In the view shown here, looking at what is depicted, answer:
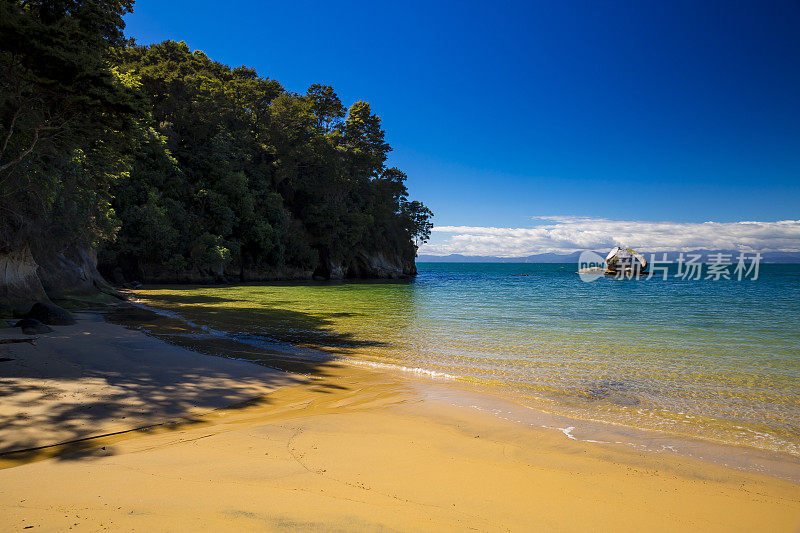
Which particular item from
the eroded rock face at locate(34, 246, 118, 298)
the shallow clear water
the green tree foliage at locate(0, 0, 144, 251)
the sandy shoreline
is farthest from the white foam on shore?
the eroded rock face at locate(34, 246, 118, 298)

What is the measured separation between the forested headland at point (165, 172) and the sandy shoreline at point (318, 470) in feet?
22.2

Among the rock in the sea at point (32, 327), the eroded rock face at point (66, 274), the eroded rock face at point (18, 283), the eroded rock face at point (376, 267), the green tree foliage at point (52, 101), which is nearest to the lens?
the green tree foliage at point (52, 101)

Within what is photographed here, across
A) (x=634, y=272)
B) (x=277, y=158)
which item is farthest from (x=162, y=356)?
(x=634, y=272)

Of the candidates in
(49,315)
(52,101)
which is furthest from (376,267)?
(52,101)

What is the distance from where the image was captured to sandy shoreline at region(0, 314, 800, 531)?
274cm

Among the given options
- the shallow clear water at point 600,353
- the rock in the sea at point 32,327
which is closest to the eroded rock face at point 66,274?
the shallow clear water at point 600,353

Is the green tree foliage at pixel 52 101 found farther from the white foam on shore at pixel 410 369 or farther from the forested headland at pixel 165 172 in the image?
the white foam on shore at pixel 410 369

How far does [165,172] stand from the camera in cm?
3475

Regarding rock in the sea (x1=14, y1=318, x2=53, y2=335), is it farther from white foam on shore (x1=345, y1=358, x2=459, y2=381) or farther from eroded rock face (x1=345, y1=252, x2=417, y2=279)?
eroded rock face (x1=345, y1=252, x2=417, y2=279)

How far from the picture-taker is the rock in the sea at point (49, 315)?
10227 millimetres

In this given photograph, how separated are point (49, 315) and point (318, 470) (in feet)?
34.7

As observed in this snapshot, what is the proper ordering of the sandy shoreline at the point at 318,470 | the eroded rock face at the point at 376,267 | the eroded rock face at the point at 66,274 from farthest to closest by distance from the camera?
the eroded rock face at the point at 376,267 < the eroded rock face at the point at 66,274 < the sandy shoreline at the point at 318,470

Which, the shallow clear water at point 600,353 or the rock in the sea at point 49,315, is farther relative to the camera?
the rock in the sea at point 49,315

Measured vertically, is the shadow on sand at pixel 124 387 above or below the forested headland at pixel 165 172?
below
